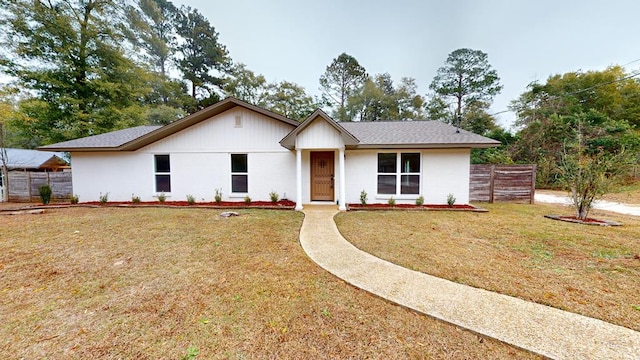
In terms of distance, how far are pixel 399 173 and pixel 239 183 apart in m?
6.76

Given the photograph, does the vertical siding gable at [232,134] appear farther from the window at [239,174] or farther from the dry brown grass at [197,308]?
the dry brown grass at [197,308]

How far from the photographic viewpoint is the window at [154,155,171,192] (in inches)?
404

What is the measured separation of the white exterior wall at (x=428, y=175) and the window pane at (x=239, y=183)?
4.36m

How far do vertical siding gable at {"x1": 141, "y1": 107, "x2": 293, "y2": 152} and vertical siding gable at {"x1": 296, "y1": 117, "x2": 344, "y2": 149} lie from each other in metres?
1.57

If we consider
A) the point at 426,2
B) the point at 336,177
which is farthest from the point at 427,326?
the point at 426,2

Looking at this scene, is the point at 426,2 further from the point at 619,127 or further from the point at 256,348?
the point at 256,348

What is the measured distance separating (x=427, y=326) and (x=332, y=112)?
86.2 ft

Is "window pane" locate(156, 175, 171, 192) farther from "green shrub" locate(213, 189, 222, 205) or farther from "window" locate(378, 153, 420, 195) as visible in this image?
"window" locate(378, 153, 420, 195)

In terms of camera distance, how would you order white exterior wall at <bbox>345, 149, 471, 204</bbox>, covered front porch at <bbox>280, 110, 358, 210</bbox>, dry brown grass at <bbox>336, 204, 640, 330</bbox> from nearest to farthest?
dry brown grass at <bbox>336, 204, 640, 330</bbox> → covered front porch at <bbox>280, 110, 358, 210</bbox> → white exterior wall at <bbox>345, 149, 471, 204</bbox>

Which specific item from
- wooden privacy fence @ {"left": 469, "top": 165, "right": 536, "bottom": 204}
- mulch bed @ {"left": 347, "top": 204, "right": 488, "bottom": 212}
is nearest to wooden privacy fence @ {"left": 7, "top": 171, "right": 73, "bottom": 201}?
mulch bed @ {"left": 347, "top": 204, "right": 488, "bottom": 212}

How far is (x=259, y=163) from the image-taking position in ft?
32.4

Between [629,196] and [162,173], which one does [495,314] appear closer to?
[162,173]

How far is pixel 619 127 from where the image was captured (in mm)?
16297

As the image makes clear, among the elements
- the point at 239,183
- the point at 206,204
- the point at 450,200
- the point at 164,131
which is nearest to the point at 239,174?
the point at 239,183
